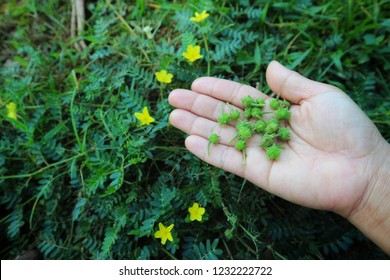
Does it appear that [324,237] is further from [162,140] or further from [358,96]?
[162,140]

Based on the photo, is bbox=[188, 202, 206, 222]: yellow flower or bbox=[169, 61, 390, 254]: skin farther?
bbox=[188, 202, 206, 222]: yellow flower

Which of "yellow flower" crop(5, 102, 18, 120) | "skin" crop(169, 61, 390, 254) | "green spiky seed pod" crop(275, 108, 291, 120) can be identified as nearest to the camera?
"skin" crop(169, 61, 390, 254)

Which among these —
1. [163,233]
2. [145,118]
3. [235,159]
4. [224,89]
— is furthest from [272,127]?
[163,233]

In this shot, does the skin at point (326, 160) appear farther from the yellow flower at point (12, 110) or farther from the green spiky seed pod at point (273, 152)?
Result: the yellow flower at point (12, 110)

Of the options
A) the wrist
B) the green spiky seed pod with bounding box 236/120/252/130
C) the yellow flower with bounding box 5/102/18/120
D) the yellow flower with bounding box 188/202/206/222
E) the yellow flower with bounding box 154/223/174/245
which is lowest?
the yellow flower with bounding box 154/223/174/245

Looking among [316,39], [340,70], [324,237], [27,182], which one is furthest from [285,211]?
[27,182]

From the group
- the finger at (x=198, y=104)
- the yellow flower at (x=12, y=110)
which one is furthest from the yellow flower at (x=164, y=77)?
the yellow flower at (x=12, y=110)

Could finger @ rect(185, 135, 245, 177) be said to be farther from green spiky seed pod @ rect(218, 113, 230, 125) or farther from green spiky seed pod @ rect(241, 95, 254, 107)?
green spiky seed pod @ rect(241, 95, 254, 107)

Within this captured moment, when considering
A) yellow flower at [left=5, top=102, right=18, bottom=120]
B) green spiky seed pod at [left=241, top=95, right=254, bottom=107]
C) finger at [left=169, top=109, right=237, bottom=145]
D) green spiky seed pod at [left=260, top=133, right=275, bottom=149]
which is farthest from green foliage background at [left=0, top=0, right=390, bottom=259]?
green spiky seed pod at [left=260, top=133, right=275, bottom=149]
